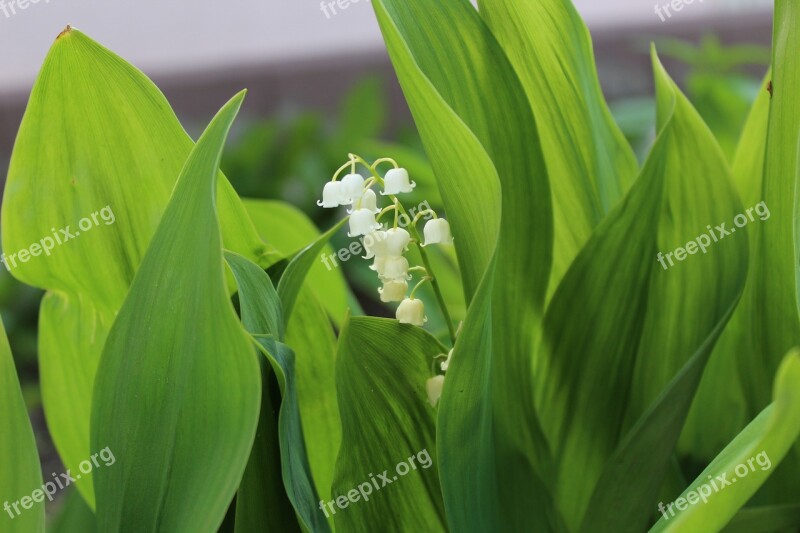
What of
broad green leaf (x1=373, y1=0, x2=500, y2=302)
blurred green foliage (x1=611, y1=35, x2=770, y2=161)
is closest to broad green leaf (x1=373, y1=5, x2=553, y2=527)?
broad green leaf (x1=373, y1=0, x2=500, y2=302)

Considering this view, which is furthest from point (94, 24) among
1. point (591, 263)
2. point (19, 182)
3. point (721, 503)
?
point (721, 503)

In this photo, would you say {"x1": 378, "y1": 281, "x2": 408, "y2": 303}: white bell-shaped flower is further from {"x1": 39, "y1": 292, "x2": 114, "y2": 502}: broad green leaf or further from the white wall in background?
the white wall in background

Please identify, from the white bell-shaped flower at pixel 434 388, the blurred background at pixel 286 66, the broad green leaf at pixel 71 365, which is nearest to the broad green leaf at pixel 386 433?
the white bell-shaped flower at pixel 434 388

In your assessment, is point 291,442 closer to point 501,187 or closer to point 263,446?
A: point 263,446

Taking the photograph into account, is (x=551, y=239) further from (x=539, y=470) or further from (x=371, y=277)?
(x=371, y=277)

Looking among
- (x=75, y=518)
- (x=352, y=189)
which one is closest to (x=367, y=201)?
(x=352, y=189)

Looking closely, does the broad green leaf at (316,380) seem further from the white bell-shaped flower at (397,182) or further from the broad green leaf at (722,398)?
the broad green leaf at (722,398)
